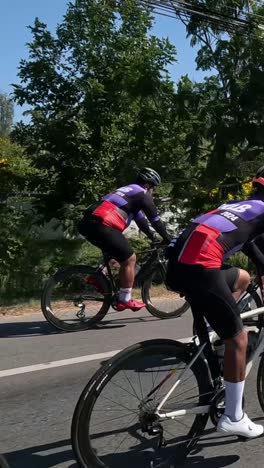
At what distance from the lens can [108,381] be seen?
3.53 metres

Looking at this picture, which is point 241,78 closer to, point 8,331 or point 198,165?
point 198,165

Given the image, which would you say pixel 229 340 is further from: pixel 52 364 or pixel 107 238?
pixel 107 238

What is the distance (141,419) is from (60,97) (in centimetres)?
865

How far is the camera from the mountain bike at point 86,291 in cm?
755

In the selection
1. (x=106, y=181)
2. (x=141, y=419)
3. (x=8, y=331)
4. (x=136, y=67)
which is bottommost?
(x=8, y=331)

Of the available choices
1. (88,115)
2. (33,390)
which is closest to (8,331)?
(33,390)

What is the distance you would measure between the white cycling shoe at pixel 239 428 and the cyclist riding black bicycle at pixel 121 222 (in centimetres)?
366

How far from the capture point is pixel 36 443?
13.8 ft

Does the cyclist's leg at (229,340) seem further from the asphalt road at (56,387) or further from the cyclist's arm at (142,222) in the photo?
the cyclist's arm at (142,222)

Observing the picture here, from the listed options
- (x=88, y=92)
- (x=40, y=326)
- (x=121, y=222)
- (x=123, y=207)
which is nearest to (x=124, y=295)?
(x=121, y=222)

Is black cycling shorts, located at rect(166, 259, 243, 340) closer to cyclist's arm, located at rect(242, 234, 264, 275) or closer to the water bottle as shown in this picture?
the water bottle

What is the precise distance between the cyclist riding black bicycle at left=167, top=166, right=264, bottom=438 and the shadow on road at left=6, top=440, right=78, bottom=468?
3.40 ft

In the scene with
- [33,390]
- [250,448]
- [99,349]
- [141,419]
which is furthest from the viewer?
[99,349]

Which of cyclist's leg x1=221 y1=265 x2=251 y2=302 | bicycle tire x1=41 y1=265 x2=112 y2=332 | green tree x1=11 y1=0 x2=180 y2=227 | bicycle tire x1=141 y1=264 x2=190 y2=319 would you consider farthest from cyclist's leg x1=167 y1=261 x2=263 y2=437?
green tree x1=11 y1=0 x2=180 y2=227
